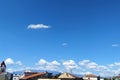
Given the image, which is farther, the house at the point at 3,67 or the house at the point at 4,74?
the house at the point at 3,67

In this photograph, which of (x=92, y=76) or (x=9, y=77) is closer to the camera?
(x=9, y=77)

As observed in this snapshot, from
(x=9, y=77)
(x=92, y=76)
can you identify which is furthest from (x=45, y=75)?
(x=92, y=76)

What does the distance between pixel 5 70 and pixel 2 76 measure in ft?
45.1

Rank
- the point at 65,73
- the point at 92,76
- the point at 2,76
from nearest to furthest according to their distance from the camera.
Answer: the point at 2,76
the point at 65,73
the point at 92,76

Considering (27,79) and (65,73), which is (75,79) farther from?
(27,79)

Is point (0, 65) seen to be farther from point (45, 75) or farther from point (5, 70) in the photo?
Answer: point (45, 75)

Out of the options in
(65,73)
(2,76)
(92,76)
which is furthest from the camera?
(92,76)

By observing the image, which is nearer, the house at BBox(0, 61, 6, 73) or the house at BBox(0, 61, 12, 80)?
the house at BBox(0, 61, 12, 80)

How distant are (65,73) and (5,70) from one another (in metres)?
31.6

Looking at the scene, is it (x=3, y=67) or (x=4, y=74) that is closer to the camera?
(x=4, y=74)

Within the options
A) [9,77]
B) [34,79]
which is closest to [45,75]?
[34,79]

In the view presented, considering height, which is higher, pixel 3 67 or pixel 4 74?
pixel 3 67

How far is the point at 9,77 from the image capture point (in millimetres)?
146625

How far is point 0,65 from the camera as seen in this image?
153875 millimetres
